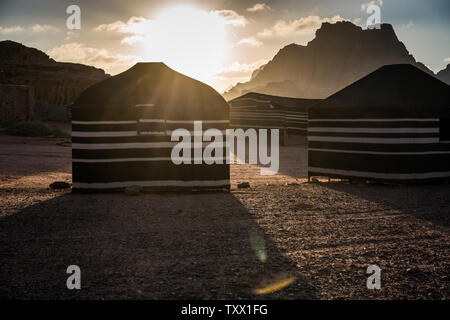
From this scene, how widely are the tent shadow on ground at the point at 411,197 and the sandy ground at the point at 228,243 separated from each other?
4 centimetres

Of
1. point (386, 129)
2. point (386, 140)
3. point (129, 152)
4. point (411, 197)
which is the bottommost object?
point (411, 197)

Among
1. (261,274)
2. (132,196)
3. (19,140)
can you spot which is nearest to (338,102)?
(132,196)

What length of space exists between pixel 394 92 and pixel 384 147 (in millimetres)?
1582

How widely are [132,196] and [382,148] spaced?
629 cm

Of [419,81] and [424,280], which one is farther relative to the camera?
[419,81]

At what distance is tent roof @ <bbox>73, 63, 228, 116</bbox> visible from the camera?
29.9 feet

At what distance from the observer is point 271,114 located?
27.8m

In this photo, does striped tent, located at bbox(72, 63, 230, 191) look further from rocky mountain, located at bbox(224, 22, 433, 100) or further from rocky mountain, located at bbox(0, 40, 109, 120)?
rocky mountain, located at bbox(224, 22, 433, 100)

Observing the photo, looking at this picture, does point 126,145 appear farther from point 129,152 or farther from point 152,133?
point 152,133

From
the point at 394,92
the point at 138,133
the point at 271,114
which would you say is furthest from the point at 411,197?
the point at 271,114

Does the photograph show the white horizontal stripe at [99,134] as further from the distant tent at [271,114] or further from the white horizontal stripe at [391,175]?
the distant tent at [271,114]

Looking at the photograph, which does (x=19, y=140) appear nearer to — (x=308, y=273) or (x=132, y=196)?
(x=132, y=196)

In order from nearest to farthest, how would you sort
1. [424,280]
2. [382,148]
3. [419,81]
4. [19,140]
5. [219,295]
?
[219,295] → [424,280] → [382,148] → [419,81] → [19,140]

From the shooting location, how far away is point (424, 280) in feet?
13.8
